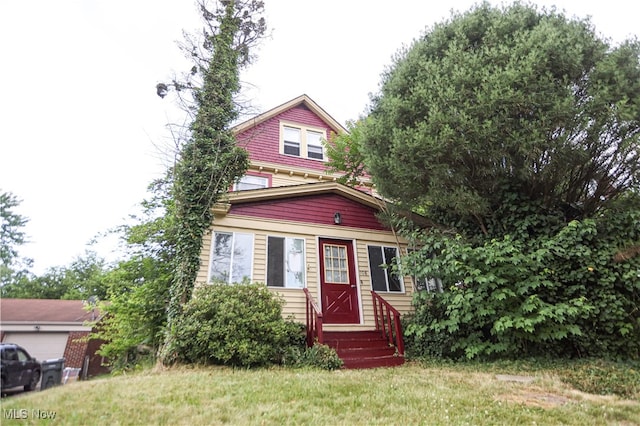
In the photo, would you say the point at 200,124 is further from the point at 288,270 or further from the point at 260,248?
the point at 288,270

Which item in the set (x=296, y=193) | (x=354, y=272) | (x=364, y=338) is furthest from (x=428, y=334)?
(x=296, y=193)

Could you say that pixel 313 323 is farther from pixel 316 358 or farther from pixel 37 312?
pixel 37 312

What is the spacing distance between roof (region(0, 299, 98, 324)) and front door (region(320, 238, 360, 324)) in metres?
5.53

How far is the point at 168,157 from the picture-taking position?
24.9 feet

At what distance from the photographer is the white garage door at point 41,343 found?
1.78 meters

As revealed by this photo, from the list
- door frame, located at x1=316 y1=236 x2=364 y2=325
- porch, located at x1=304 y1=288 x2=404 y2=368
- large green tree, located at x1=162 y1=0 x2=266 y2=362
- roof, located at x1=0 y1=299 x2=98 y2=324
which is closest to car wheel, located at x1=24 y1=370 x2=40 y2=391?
roof, located at x1=0 y1=299 x2=98 y2=324

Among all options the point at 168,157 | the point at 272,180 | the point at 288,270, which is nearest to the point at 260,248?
the point at 288,270

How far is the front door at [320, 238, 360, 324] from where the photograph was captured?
290 inches

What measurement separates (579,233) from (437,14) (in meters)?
5.22

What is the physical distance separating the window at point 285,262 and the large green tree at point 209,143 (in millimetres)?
1590

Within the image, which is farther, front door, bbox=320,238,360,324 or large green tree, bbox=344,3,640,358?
front door, bbox=320,238,360,324

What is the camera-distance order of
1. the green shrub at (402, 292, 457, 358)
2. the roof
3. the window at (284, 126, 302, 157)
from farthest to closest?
the window at (284, 126, 302, 157)
the green shrub at (402, 292, 457, 358)
the roof

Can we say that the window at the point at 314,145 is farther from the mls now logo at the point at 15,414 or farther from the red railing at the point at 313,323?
the mls now logo at the point at 15,414

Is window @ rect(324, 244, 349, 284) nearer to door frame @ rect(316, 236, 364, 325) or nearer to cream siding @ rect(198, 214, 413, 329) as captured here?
door frame @ rect(316, 236, 364, 325)
